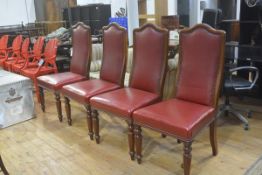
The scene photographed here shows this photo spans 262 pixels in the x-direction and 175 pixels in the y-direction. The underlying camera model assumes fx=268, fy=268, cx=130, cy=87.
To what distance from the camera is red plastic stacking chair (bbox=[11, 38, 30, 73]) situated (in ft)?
14.3

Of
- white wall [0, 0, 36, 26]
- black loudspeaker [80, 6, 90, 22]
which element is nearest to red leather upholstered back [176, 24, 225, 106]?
black loudspeaker [80, 6, 90, 22]

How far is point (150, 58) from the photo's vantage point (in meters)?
2.50

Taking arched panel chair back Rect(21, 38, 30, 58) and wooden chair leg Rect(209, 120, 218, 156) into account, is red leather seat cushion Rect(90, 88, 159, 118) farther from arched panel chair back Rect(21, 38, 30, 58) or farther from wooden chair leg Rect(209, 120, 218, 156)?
arched panel chair back Rect(21, 38, 30, 58)

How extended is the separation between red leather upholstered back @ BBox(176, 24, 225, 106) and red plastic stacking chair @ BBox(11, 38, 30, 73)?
295 cm

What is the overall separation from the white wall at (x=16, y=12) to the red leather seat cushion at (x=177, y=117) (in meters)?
6.28

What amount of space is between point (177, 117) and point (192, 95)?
0.37 metres

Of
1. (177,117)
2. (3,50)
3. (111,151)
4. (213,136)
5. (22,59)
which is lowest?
(111,151)

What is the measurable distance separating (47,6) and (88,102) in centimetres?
540

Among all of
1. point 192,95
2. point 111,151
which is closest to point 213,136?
point 192,95

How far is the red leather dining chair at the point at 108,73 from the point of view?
2674 mm

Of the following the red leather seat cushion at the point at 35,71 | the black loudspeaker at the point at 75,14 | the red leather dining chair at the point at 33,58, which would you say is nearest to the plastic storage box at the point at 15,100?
the red leather seat cushion at the point at 35,71

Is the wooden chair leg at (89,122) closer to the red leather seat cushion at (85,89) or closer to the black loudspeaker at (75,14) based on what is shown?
the red leather seat cushion at (85,89)

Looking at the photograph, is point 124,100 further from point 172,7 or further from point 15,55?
point 15,55

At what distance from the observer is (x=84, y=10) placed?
18.7 ft
